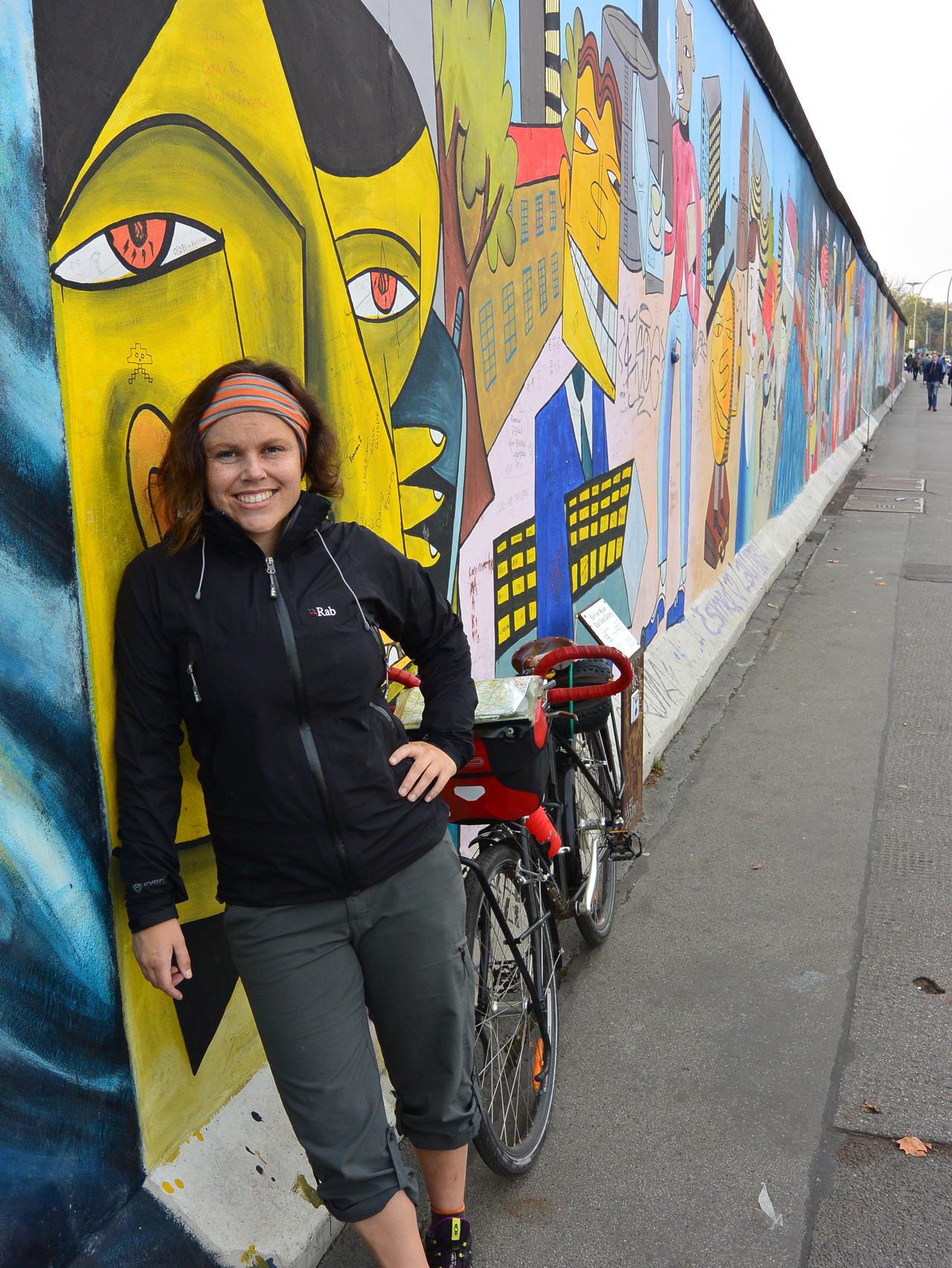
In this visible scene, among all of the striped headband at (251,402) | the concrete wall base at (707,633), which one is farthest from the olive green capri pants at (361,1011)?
the concrete wall base at (707,633)

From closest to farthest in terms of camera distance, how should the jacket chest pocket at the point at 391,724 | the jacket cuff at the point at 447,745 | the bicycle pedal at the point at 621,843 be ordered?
1. the jacket chest pocket at the point at 391,724
2. the jacket cuff at the point at 447,745
3. the bicycle pedal at the point at 621,843

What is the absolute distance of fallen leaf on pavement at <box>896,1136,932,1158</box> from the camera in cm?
295

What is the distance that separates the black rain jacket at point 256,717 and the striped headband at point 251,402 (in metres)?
0.16

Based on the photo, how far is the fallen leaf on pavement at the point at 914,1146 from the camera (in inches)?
116

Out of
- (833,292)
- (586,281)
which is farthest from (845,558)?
(833,292)

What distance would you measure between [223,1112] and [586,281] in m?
4.04

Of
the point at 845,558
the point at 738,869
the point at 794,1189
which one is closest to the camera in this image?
the point at 794,1189

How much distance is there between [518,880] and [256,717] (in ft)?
4.15

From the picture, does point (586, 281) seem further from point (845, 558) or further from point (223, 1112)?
point (845, 558)

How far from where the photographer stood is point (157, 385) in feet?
7.42

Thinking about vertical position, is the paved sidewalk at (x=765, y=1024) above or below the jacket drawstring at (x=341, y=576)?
below

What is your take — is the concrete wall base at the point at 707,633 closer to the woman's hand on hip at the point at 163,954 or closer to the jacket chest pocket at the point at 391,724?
the jacket chest pocket at the point at 391,724

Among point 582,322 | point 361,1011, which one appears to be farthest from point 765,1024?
point 582,322

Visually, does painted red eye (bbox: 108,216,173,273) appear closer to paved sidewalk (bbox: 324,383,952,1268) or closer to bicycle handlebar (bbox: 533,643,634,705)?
bicycle handlebar (bbox: 533,643,634,705)
